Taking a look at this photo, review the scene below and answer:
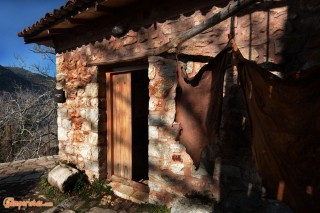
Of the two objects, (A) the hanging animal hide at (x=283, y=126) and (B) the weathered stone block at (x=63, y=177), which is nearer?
(A) the hanging animal hide at (x=283, y=126)

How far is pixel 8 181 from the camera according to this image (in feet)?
16.4

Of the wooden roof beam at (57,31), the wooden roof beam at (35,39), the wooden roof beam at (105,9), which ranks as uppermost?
the wooden roof beam at (105,9)

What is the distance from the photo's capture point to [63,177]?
4.16 meters

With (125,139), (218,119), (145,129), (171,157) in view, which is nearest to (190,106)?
(218,119)

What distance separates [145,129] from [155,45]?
73.0 inches

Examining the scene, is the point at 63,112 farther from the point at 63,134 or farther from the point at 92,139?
the point at 92,139

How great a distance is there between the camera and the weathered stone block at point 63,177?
13.4 ft

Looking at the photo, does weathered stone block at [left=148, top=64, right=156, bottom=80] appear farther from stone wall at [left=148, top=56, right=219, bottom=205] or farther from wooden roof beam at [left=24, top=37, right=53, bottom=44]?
wooden roof beam at [left=24, top=37, right=53, bottom=44]

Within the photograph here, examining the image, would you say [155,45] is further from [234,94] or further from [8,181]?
[8,181]

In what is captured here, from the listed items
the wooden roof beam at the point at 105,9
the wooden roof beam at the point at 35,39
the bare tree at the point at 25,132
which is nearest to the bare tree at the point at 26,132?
→ the bare tree at the point at 25,132

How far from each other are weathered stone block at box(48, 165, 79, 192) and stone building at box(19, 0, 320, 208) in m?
0.24

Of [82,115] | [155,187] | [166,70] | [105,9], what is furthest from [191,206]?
[105,9]

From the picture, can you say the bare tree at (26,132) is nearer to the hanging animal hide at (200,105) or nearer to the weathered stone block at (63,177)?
the weathered stone block at (63,177)

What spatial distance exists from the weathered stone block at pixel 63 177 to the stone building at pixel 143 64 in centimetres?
24
